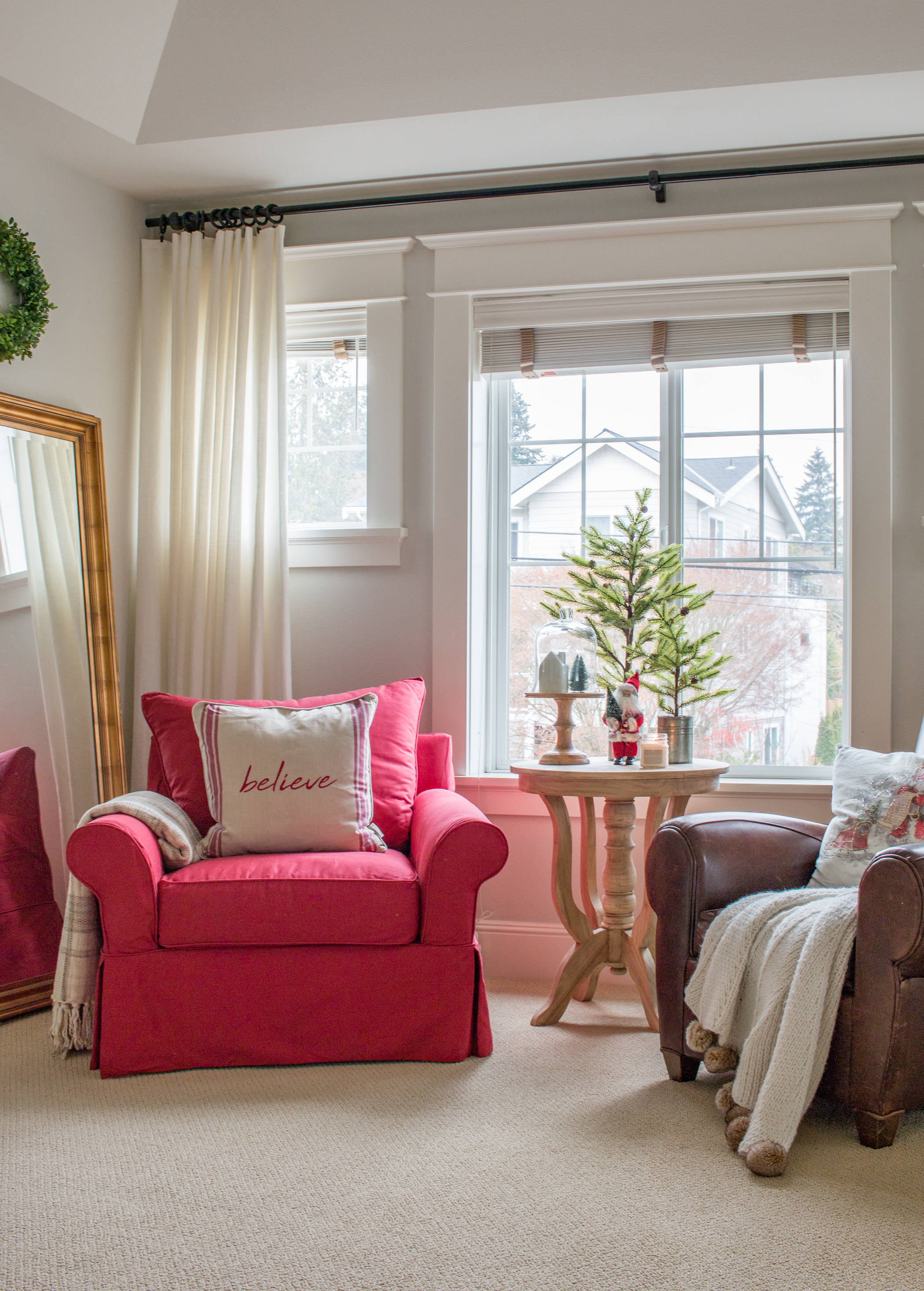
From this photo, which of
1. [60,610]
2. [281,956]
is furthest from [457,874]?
[60,610]

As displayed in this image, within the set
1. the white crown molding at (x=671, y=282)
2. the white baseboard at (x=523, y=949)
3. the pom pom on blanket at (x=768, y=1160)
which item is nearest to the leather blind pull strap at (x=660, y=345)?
the white crown molding at (x=671, y=282)

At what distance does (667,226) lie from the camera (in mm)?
3111

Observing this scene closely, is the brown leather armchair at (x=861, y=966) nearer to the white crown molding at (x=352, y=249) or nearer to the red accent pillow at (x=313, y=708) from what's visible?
the red accent pillow at (x=313, y=708)

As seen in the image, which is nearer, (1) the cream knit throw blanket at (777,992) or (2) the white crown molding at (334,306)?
(1) the cream knit throw blanket at (777,992)

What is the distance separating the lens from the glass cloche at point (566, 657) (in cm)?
274

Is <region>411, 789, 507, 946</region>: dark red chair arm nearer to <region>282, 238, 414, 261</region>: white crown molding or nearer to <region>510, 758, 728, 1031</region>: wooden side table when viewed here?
<region>510, 758, 728, 1031</region>: wooden side table

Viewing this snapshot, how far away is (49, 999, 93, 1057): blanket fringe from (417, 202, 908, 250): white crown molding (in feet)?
8.29

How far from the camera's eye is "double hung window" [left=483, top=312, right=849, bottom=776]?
3.13 meters

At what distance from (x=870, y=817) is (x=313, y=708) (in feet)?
4.79

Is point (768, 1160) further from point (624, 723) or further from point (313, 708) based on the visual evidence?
point (313, 708)

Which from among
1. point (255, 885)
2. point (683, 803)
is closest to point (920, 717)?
point (683, 803)

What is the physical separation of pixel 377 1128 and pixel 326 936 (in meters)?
0.45

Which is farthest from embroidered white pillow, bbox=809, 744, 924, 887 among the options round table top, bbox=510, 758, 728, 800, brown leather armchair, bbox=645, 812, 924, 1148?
round table top, bbox=510, 758, 728, 800

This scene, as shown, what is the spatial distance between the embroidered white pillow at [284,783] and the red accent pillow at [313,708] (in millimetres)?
74
